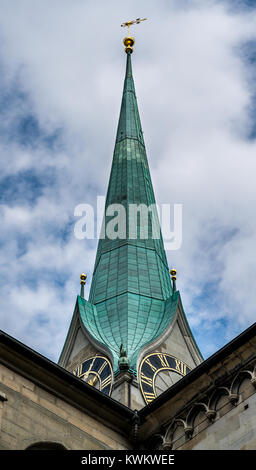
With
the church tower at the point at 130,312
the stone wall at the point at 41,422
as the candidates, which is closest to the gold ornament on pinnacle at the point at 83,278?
the church tower at the point at 130,312

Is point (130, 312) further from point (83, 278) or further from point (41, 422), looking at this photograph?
point (41, 422)

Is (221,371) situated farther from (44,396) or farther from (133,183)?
(133,183)

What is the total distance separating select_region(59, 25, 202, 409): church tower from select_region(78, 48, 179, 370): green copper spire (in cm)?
3

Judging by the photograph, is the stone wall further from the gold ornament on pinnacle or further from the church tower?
the gold ornament on pinnacle

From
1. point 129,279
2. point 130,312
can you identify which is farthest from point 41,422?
point 129,279

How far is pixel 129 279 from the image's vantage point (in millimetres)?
27812

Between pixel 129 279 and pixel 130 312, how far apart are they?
1.69 metres

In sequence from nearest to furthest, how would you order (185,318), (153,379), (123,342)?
(153,379) → (123,342) → (185,318)

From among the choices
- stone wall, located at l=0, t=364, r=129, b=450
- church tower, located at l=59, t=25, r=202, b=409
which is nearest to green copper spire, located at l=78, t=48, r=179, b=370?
church tower, located at l=59, t=25, r=202, b=409

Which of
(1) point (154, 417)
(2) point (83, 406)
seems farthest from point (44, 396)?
(1) point (154, 417)

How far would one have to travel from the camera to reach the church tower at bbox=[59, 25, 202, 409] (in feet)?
76.6

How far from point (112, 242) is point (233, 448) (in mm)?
16341

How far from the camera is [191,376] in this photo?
15125 mm
